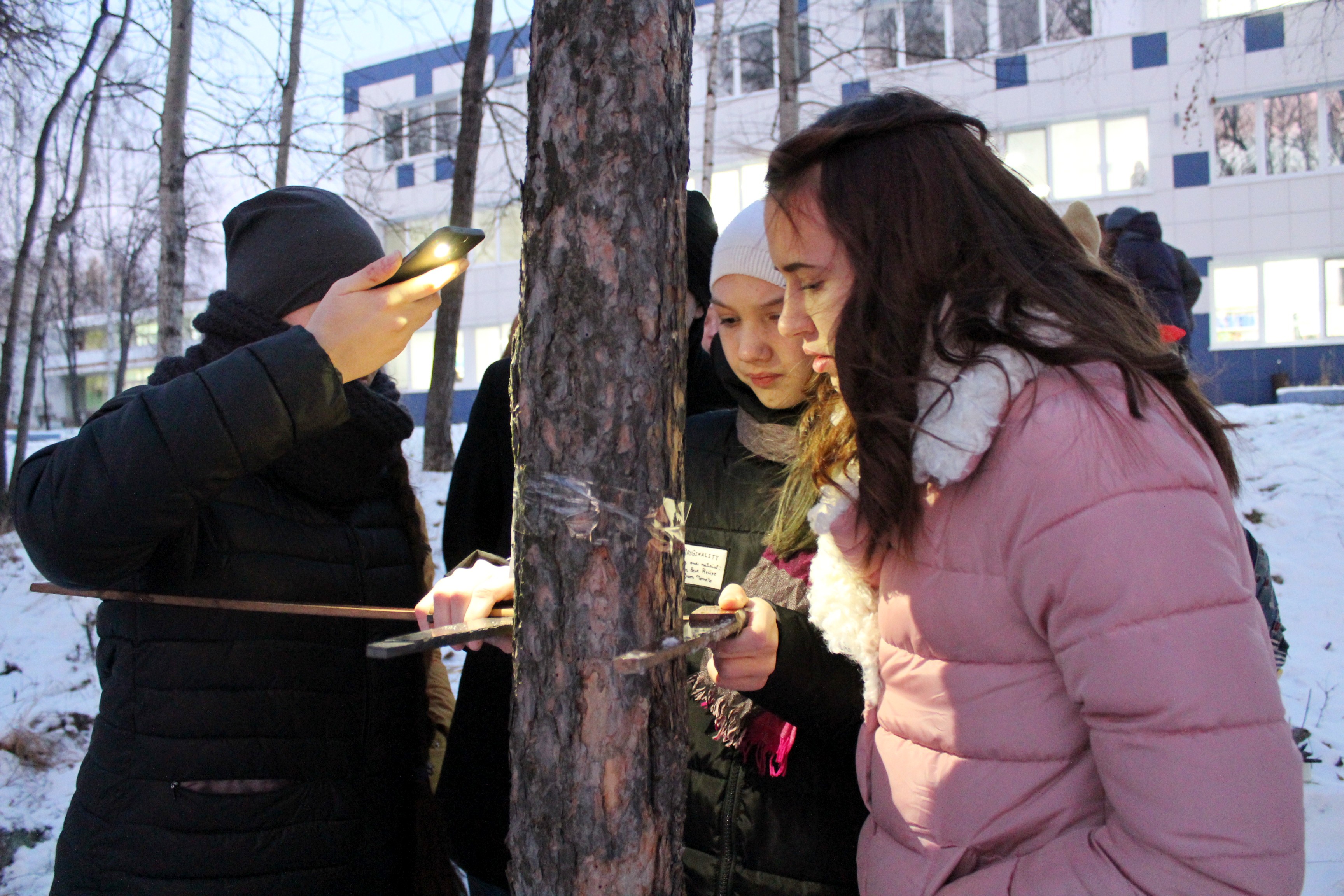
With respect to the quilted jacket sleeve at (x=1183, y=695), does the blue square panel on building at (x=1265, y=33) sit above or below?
above

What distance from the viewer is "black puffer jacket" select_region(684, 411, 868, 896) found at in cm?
139

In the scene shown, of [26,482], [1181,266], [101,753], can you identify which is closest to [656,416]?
[26,482]

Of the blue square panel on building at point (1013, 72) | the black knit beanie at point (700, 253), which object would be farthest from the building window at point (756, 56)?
the black knit beanie at point (700, 253)

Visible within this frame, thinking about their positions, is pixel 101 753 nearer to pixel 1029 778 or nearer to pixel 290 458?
pixel 290 458

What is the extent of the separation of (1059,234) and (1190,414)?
0.28m

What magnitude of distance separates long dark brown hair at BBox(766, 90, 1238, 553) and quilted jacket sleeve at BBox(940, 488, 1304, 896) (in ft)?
0.65

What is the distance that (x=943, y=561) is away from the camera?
1107 millimetres

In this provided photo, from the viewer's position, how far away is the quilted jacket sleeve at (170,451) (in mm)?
1243

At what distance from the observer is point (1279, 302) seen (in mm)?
14531

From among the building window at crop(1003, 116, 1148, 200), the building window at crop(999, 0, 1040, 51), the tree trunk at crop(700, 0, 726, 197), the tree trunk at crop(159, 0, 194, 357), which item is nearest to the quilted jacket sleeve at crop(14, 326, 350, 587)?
the tree trunk at crop(159, 0, 194, 357)

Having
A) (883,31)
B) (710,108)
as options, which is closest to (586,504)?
(710,108)

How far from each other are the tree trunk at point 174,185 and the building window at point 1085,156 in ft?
38.9

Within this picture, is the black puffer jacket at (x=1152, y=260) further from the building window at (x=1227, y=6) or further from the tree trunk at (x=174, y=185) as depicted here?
the building window at (x=1227, y=6)

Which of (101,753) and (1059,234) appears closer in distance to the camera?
(1059,234)
